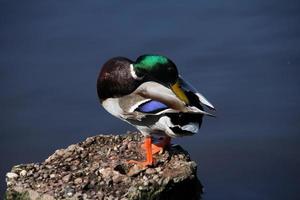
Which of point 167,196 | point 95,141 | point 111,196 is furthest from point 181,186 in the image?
point 95,141

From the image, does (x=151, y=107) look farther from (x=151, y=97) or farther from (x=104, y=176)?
(x=104, y=176)

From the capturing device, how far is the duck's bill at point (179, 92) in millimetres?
5551

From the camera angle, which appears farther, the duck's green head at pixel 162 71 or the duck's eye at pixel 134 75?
the duck's eye at pixel 134 75

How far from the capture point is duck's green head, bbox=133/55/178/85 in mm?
5633

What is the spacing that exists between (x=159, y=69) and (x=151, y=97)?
219 millimetres

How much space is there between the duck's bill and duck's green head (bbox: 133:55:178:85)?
0.03m

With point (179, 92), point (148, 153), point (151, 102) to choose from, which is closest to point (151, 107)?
point (151, 102)

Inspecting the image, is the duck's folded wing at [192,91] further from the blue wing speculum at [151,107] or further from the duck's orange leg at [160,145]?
the duck's orange leg at [160,145]

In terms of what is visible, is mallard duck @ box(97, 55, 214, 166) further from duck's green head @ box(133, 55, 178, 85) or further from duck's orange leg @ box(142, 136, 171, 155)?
duck's orange leg @ box(142, 136, 171, 155)

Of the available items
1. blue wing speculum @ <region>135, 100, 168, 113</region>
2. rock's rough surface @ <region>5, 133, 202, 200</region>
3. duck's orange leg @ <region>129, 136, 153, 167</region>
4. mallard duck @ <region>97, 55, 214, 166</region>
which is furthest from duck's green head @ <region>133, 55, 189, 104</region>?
rock's rough surface @ <region>5, 133, 202, 200</region>

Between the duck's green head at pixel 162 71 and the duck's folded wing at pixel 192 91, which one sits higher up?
the duck's green head at pixel 162 71

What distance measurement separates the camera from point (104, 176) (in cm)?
579

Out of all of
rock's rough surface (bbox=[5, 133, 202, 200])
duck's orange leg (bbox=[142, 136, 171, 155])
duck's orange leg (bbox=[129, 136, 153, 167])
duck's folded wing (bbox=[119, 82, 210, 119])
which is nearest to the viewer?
duck's folded wing (bbox=[119, 82, 210, 119])

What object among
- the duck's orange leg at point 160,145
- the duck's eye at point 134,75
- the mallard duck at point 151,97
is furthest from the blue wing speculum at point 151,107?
the duck's orange leg at point 160,145
